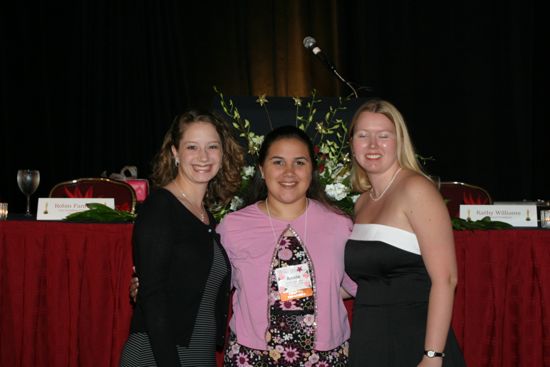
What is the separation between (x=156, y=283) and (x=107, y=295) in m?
0.71

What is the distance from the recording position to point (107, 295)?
2.47 metres

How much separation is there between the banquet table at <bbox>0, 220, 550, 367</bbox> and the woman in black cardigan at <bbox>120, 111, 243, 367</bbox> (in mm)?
476

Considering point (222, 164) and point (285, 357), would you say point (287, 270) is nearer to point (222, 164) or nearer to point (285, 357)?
point (285, 357)

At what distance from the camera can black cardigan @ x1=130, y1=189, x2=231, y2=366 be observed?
6.09ft

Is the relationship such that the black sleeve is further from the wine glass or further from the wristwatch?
the wine glass

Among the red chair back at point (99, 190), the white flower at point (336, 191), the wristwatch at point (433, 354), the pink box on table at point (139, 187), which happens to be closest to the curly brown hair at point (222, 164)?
the white flower at point (336, 191)

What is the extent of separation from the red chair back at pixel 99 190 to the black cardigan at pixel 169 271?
1495 mm

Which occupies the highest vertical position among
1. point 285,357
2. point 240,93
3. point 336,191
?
point 240,93

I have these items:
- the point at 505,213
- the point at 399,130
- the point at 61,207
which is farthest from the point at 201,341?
the point at 505,213

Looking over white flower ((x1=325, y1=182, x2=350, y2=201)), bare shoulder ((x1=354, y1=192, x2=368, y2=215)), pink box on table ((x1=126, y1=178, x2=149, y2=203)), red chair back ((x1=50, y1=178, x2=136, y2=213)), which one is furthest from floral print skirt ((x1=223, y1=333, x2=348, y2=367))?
pink box on table ((x1=126, y1=178, x2=149, y2=203))

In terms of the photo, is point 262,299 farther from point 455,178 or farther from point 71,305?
point 455,178

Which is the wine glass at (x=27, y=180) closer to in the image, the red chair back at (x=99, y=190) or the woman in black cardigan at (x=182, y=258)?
the red chair back at (x=99, y=190)

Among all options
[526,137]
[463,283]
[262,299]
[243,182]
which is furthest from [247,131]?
[526,137]

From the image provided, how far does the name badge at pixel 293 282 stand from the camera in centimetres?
205
